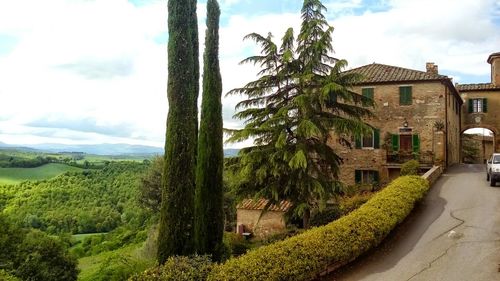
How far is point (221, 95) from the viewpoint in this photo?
45.2ft

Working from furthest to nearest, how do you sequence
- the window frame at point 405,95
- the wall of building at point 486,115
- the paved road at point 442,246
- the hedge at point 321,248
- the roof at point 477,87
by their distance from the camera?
the roof at point 477,87
the wall of building at point 486,115
the window frame at point 405,95
the paved road at point 442,246
the hedge at point 321,248

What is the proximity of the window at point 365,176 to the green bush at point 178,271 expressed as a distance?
20.6m

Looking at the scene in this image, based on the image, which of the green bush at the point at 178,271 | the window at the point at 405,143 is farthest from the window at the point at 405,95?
the green bush at the point at 178,271

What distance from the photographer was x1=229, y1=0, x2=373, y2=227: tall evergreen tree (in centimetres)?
1739

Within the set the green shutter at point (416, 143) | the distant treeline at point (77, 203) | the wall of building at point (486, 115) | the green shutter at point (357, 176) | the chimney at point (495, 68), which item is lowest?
the distant treeline at point (77, 203)

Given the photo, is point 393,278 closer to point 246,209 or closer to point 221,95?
point 221,95

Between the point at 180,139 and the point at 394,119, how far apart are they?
21.1m

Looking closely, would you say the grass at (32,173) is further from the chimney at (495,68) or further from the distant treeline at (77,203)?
the chimney at (495,68)

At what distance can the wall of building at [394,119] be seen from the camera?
27.8 m

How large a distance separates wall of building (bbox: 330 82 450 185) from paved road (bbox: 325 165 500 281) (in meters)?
9.06

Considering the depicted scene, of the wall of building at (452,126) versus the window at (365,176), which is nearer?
the window at (365,176)

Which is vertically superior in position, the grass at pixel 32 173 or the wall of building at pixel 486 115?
the wall of building at pixel 486 115

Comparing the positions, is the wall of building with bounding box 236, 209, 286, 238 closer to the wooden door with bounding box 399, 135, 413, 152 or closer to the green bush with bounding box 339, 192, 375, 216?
the green bush with bounding box 339, 192, 375, 216

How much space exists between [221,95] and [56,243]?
15.6 m
